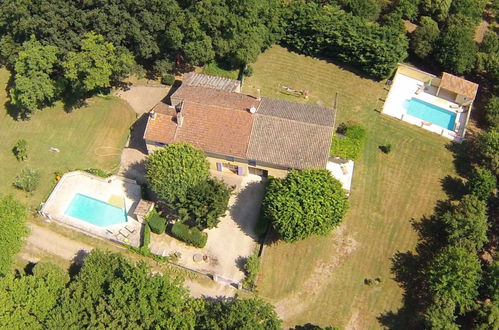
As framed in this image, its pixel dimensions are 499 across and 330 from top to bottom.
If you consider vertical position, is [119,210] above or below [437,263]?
below

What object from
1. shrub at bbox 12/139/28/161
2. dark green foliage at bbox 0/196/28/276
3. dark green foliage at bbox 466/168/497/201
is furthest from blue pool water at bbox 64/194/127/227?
dark green foliage at bbox 466/168/497/201

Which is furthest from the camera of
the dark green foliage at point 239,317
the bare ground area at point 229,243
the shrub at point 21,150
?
the shrub at point 21,150

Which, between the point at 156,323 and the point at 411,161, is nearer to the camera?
the point at 156,323

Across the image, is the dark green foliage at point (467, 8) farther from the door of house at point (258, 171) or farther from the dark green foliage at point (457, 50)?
the door of house at point (258, 171)

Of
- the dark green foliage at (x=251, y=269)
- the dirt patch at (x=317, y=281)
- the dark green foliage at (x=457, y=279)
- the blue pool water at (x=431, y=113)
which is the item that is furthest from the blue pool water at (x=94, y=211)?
the blue pool water at (x=431, y=113)

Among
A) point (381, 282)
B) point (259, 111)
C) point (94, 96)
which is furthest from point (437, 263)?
point (94, 96)

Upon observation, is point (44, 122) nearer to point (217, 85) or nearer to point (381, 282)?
point (217, 85)

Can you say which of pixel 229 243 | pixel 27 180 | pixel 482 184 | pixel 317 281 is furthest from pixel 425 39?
pixel 27 180
